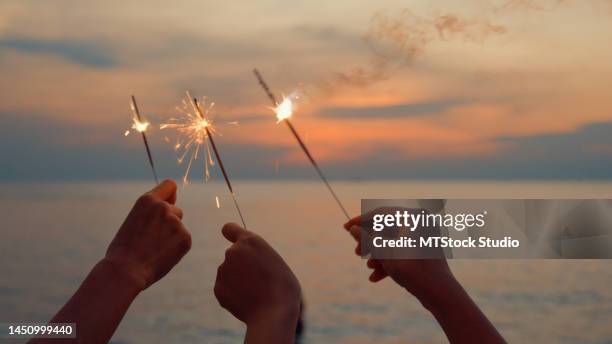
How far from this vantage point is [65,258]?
25172 mm

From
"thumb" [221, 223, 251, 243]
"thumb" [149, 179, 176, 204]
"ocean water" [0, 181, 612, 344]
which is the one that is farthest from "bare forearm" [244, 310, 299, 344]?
"ocean water" [0, 181, 612, 344]

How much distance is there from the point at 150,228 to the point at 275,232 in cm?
3429

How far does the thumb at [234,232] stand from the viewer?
214cm

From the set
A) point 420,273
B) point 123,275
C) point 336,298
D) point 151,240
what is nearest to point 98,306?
point 123,275

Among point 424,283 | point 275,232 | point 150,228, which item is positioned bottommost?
point 424,283

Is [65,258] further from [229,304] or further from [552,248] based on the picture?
[229,304]

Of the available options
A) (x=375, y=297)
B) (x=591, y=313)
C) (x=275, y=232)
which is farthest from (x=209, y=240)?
(x=591, y=313)

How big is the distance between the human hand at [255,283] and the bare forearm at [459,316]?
464 mm

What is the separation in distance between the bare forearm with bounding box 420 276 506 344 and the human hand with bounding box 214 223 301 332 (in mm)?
464

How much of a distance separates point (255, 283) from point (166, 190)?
65 cm

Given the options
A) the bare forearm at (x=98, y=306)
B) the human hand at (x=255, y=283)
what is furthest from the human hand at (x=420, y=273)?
the bare forearm at (x=98, y=306)

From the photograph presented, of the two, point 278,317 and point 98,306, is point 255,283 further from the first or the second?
point 98,306

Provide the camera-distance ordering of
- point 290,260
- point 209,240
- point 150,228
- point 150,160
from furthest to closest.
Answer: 1. point 209,240
2. point 290,260
3. point 150,160
4. point 150,228

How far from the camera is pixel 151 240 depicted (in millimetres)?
2299
